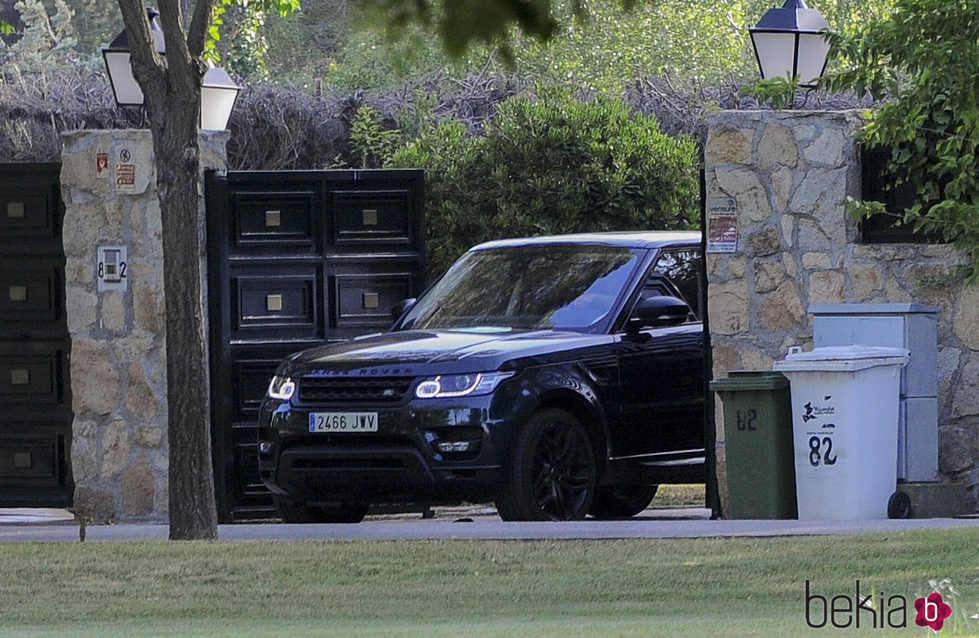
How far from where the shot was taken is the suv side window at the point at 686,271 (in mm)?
12460

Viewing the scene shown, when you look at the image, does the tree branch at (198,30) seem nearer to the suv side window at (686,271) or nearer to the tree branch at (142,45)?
the tree branch at (142,45)

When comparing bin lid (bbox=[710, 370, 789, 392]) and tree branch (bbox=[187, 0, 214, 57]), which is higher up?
tree branch (bbox=[187, 0, 214, 57])

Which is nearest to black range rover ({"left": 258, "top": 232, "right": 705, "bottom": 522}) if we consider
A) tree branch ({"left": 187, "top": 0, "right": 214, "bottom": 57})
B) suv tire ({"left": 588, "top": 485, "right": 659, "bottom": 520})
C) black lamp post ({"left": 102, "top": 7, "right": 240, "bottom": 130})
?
suv tire ({"left": 588, "top": 485, "right": 659, "bottom": 520})

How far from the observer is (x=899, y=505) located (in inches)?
446

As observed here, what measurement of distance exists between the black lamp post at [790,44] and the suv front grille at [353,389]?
579 centimetres

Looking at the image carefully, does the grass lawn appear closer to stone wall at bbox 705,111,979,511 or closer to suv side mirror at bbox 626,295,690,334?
suv side mirror at bbox 626,295,690,334

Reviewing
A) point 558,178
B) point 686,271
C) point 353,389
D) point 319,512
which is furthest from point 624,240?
point 558,178

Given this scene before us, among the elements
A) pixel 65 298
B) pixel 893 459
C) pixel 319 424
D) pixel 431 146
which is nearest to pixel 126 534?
pixel 319 424

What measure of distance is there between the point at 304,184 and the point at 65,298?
1.81 meters

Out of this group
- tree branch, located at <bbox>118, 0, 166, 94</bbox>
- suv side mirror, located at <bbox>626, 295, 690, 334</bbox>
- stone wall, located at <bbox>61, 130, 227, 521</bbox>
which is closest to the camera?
tree branch, located at <bbox>118, 0, 166, 94</bbox>

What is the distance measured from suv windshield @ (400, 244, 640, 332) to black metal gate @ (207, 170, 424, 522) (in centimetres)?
75

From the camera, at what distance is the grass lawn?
7625 millimetres

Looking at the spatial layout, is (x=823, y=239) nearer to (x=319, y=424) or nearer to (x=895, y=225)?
(x=895, y=225)

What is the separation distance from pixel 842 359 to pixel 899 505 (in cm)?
94
